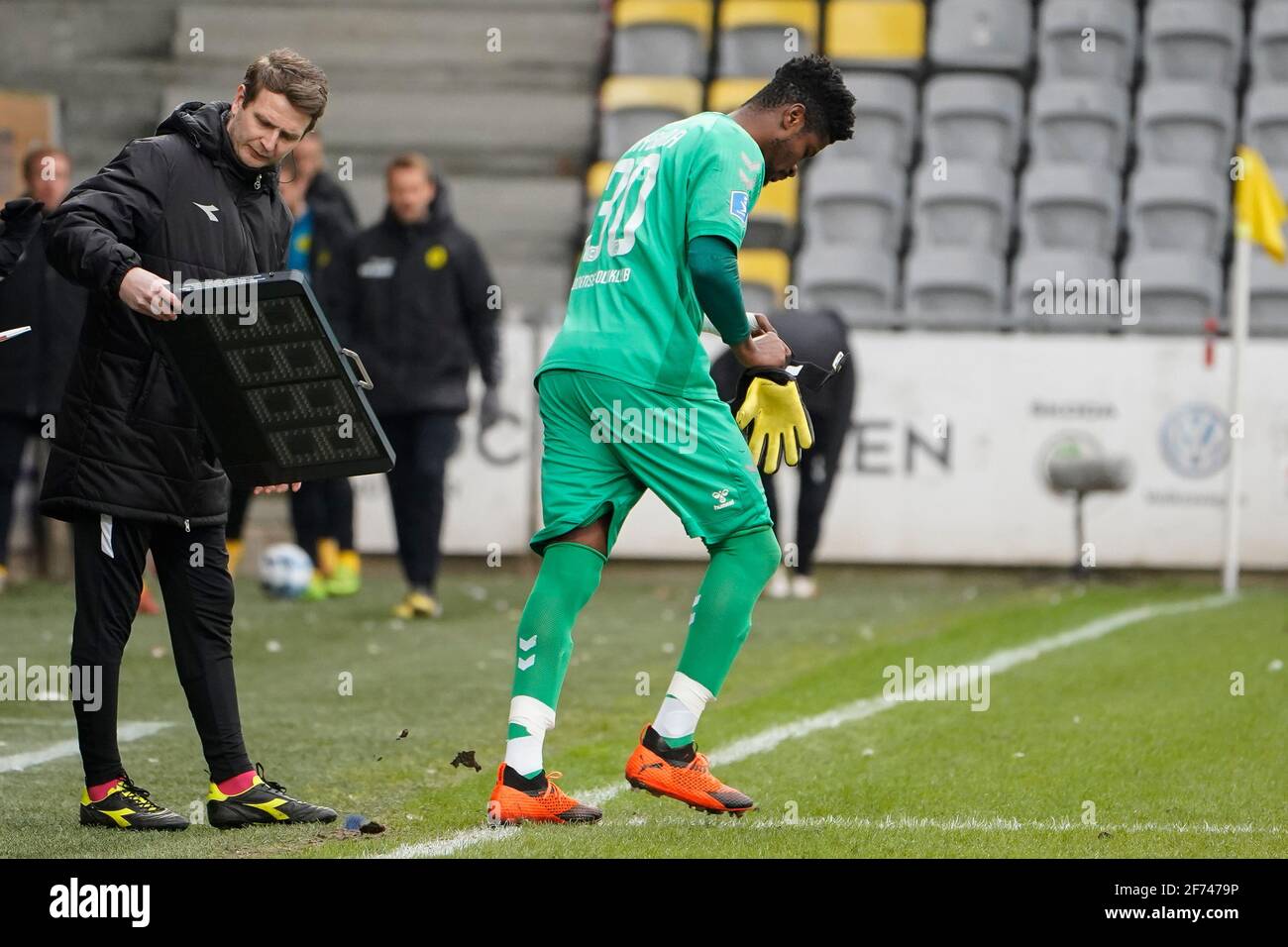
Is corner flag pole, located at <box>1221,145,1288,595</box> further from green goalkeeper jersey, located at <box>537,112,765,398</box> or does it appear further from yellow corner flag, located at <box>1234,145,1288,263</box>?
green goalkeeper jersey, located at <box>537,112,765,398</box>

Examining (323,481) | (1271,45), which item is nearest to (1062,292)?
(1271,45)

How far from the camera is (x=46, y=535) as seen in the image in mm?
11570

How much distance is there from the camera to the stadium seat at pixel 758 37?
16.7 metres

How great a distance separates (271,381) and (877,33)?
512 inches

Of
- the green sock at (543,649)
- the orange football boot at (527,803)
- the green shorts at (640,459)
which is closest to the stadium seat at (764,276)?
the green shorts at (640,459)

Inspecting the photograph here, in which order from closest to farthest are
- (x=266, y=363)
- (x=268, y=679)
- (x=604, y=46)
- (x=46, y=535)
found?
(x=266, y=363) → (x=268, y=679) → (x=46, y=535) → (x=604, y=46)

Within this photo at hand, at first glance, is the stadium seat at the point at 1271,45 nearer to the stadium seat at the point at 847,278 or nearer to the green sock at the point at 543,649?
the stadium seat at the point at 847,278

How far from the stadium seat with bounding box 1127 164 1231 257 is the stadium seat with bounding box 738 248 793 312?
2.79m

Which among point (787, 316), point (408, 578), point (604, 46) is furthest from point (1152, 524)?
point (604, 46)

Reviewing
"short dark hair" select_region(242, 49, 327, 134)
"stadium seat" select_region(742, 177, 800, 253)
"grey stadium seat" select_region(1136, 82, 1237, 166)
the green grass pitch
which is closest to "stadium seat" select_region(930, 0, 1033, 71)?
"grey stadium seat" select_region(1136, 82, 1237, 166)

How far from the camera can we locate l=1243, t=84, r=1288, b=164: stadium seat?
15672mm

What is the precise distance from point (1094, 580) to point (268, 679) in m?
6.17

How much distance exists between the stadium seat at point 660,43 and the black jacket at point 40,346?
7471mm
